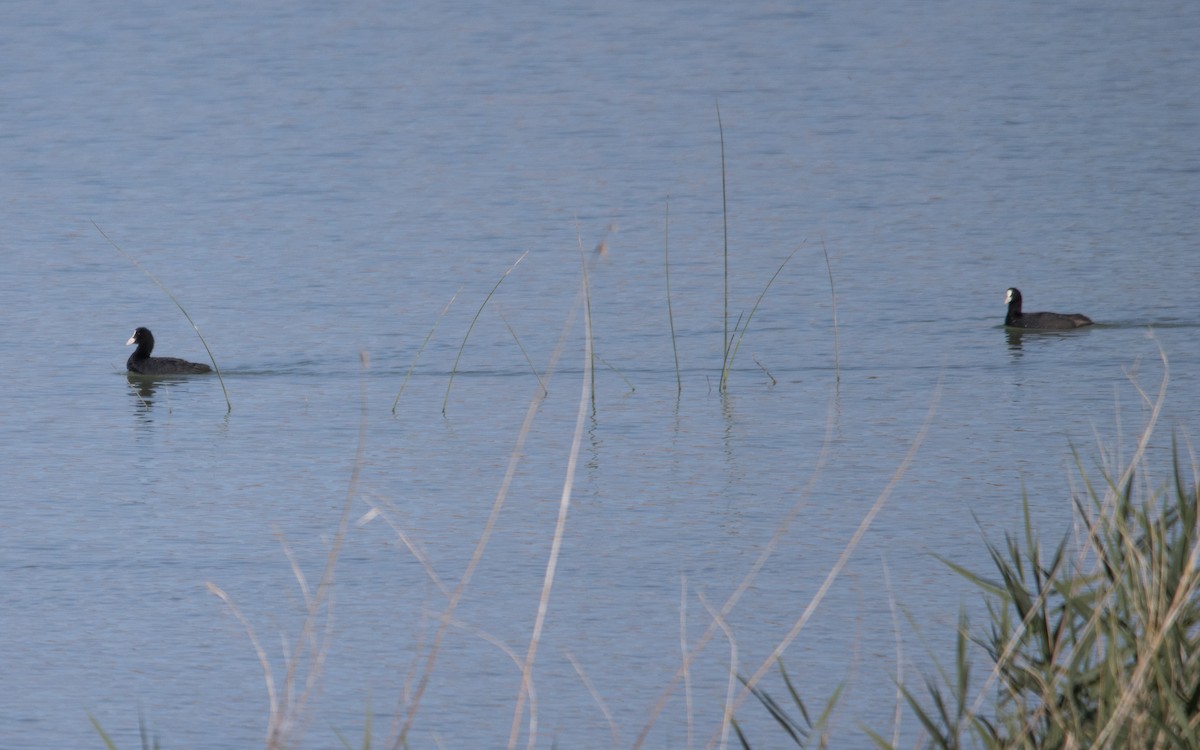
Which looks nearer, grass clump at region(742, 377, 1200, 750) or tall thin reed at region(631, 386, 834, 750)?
tall thin reed at region(631, 386, 834, 750)

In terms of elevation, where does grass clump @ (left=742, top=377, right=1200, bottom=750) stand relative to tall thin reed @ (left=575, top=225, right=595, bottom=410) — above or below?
below

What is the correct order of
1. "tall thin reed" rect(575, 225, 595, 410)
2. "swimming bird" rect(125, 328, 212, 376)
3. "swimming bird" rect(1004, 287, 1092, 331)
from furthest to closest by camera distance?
"swimming bird" rect(1004, 287, 1092, 331)
"swimming bird" rect(125, 328, 212, 376)
"tall thin reed" rect(575, 225, 595, 410)

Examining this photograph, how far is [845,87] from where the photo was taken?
1121 inches

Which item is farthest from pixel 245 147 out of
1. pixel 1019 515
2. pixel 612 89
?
pixel 1019 515

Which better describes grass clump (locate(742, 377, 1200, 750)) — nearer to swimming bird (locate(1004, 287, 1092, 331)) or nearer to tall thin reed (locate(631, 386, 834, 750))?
tall thin reed (locate(631, 386, 834, 750))

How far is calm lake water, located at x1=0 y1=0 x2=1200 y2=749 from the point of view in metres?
7.88

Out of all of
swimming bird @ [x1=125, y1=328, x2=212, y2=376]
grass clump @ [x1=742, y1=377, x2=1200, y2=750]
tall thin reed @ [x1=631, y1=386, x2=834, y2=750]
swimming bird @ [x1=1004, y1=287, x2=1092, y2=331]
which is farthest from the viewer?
swimming bird @ [x1=1004, y1=287, x2=1092, y2=331]

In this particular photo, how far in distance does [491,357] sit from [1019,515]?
5.88 m

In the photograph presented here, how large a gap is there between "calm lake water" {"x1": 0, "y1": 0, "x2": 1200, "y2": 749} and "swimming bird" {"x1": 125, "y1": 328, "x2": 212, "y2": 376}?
25 centimetres

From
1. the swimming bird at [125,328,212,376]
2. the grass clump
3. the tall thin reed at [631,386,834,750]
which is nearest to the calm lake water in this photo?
the tall thin reed at [631,386,834,750]

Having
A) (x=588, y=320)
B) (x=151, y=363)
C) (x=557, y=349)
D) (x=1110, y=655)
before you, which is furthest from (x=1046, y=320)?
(x=557, y=349)

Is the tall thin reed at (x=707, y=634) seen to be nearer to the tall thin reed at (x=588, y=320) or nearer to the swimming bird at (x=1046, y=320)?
the tall thin reed at (x=588, y=320)

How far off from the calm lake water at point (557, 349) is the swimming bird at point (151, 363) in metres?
0.25

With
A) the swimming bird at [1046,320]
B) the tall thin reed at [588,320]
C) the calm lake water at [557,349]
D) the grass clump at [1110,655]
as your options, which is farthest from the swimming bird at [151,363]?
the grass clump at [1110,655]
